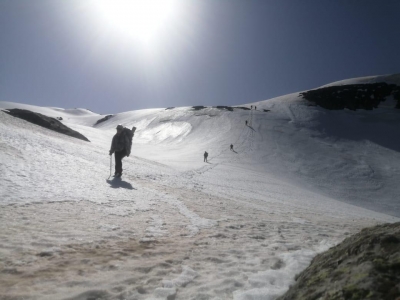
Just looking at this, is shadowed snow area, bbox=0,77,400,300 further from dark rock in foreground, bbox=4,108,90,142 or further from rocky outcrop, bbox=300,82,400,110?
rocky outcrop, bbox=300,82,400,110

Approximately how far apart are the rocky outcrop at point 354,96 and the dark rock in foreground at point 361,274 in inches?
2996

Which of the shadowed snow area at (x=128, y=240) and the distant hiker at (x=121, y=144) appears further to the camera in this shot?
the distant hiker at (x=121, y=144)

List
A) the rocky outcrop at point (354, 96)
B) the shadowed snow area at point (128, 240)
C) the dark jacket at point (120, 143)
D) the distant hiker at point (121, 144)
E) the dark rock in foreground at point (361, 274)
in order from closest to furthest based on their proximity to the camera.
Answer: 1. the dark rock in foreground at point (361, 274)
2. the shadowed snow area at point (128, 240)
3. the distant hiker at point (121, 144)
4. the dark jacket at point (120, 143)
5. the rocky outcrop at point (354, 96)

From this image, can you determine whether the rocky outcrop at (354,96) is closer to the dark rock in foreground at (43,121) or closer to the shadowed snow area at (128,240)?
the dark rock in foreground at (43,121)

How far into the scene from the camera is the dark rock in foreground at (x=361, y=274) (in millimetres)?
1967

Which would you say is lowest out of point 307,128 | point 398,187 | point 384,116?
point 398,187

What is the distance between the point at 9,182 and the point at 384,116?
258 ft

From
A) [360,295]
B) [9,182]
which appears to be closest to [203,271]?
[360,295]

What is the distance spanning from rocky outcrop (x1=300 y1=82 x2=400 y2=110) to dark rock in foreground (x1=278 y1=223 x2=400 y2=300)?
7610cm

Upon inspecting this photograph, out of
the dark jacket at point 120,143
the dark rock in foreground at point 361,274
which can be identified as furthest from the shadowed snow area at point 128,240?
the dark jacket at point 120,143

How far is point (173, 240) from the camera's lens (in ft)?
17.1

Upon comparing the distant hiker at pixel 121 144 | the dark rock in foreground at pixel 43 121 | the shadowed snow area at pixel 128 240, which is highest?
the dark rock in foreground at pixel 43 121

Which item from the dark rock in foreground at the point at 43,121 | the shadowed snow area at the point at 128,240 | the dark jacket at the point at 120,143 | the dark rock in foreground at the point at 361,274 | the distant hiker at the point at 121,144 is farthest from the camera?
the dark rock in foreground at the point at 43,121

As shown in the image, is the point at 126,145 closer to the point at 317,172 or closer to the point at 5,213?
the point at 5,213
